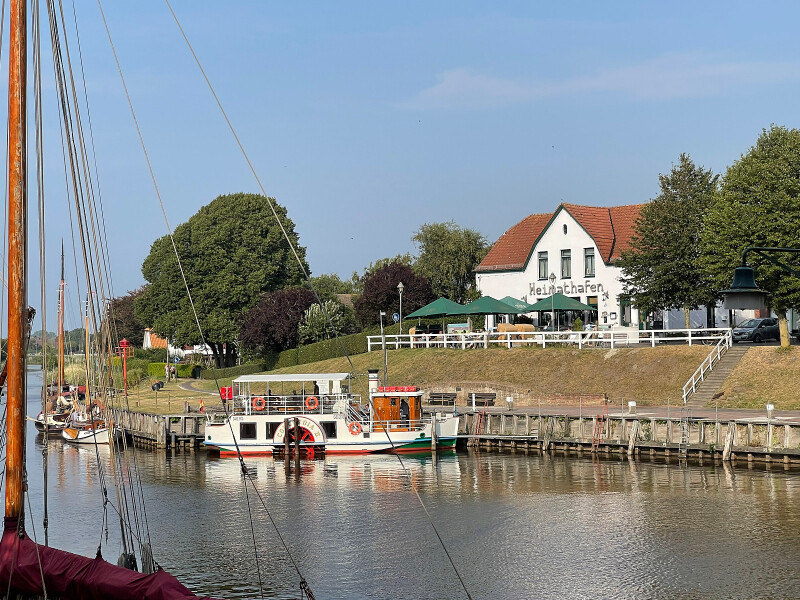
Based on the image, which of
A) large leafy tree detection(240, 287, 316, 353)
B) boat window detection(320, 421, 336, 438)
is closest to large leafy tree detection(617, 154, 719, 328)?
boat window detection(320, 421, 336, 438)

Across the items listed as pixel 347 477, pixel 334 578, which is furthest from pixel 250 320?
pixel 334 578

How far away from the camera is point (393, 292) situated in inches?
3265

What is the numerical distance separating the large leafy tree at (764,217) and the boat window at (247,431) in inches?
1002

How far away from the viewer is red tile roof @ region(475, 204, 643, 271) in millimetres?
69438

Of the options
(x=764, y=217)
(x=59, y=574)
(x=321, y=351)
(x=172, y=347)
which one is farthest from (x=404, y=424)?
(x=172, y=347)

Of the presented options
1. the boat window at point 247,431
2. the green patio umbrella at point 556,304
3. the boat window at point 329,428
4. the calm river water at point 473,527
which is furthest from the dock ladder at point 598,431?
the green patio umbrella at point 556,304

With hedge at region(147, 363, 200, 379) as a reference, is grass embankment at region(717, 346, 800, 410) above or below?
below

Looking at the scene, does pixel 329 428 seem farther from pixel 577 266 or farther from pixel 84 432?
pixel 577 266

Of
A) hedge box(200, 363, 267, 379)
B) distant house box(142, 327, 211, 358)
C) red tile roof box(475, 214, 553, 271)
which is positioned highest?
red tile roof box(475, 214, 553, 271)

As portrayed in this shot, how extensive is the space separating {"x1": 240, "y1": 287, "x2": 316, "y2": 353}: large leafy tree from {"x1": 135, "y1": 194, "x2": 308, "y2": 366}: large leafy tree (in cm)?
541

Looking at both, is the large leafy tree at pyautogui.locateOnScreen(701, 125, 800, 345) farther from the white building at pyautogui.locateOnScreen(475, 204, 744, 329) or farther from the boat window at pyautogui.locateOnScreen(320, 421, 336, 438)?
the boat window at pyautogui.locateOnScreen(320, 421, 336, 438)

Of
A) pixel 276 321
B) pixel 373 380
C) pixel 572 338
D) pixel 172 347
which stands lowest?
pixel 373 380

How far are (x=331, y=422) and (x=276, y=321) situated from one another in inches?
1384

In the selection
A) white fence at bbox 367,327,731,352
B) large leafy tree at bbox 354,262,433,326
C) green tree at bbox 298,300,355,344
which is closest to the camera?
white fence at bbox 367,327,731,352
